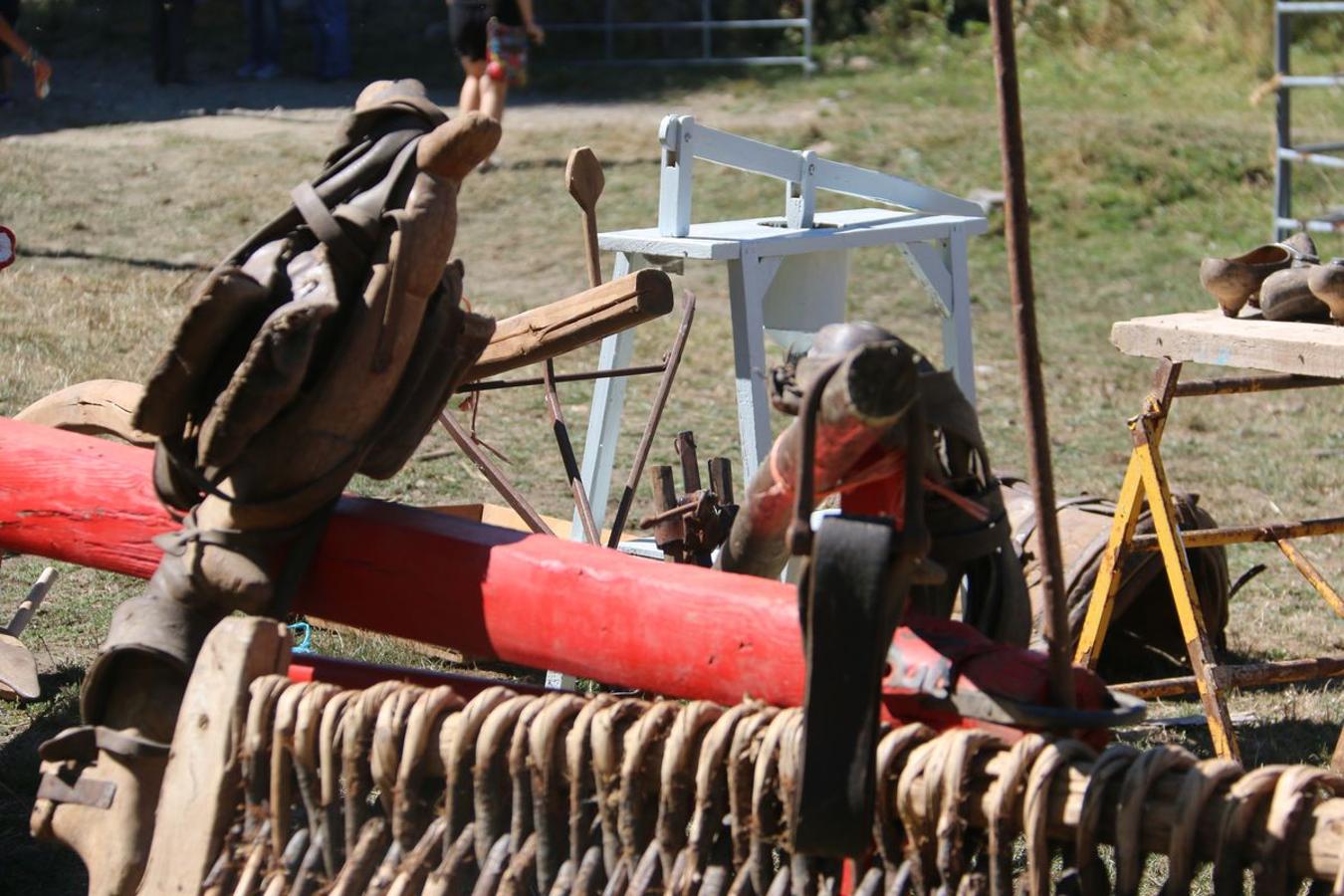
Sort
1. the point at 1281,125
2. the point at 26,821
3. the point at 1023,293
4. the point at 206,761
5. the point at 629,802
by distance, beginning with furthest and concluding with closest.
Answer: the point at 1281,125 → the point at 26,821 → the point at 206,761 → the point at 629,802 → the point at 1023,293

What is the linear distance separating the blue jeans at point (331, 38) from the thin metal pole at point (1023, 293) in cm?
1201

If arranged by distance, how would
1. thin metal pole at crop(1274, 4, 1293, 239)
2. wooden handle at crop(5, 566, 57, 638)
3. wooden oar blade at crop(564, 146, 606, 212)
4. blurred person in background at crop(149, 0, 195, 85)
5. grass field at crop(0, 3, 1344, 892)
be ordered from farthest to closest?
blurred person in background at crop(149, 0, 195, 85), thin metal pole at crop(1274, 4, 1293, 239), grass field at crop(0, 3, 1344, 892), wooden handle at crop(5, 566, 57, 638), wooden oar blade at crop(564, 146, 606, 212)

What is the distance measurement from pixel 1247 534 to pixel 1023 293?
7.10 ft

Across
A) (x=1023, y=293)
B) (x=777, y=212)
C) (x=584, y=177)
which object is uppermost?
(x=1023, y=293)

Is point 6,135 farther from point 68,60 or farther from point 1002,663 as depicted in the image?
point 1002,663

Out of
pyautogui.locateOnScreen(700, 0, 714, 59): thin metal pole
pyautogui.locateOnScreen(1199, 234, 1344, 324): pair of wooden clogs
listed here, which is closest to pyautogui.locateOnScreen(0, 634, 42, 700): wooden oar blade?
pyautogui.locateOnScreen(1199, 234, 1344, 324): pair of wooden clogs

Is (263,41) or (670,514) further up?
(263,41)

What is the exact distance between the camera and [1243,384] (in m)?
3.28

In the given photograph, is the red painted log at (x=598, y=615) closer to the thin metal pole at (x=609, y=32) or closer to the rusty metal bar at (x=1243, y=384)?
the rusty metal bar at (x=1243, y=384)

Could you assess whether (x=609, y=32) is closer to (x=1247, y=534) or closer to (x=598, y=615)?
(x=1247, y=534)

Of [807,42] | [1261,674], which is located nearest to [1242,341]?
[1261,674]

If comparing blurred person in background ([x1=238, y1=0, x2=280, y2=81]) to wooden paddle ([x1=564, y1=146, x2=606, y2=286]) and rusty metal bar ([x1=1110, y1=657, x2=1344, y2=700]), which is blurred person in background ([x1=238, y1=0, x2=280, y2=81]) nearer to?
wooden paddle ([x1=564, y1=146, x2=606, y2=286])

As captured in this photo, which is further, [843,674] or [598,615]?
[598,615]

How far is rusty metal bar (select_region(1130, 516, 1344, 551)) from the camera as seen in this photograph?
10.6ft
